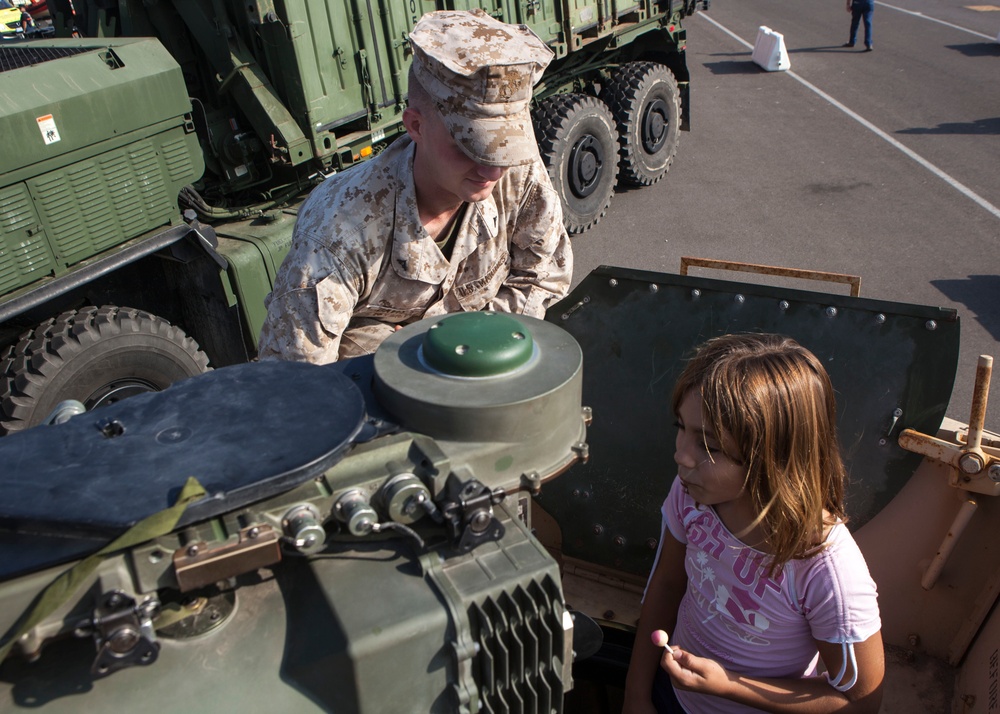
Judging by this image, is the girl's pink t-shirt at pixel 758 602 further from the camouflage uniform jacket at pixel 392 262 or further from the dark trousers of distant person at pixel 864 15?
Result: the dark trousers of distant person at pixel 864 15

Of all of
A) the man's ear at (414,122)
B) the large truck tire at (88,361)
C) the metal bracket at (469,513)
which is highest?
the man's ear at (414,122)

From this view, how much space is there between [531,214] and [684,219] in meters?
5.67

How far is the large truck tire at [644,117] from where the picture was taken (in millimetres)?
7797

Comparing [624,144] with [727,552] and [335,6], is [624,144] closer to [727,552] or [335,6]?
[335,6]

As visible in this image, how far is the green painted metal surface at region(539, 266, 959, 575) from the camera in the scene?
2154mm

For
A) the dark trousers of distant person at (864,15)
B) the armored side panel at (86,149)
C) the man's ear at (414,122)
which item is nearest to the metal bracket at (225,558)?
the man's ear at (414,122)

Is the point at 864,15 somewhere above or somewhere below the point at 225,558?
below

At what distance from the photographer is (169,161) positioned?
14.6 feet

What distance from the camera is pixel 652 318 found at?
2.40 meters

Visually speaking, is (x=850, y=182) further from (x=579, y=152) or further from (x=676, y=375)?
(x=676, y=375)

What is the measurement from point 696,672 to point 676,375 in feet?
2.96

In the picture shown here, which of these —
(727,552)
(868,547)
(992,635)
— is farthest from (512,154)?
(992,635)

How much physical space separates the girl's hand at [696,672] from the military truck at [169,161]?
3.17m

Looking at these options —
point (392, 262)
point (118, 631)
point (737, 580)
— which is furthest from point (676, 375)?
point (118, 631)
